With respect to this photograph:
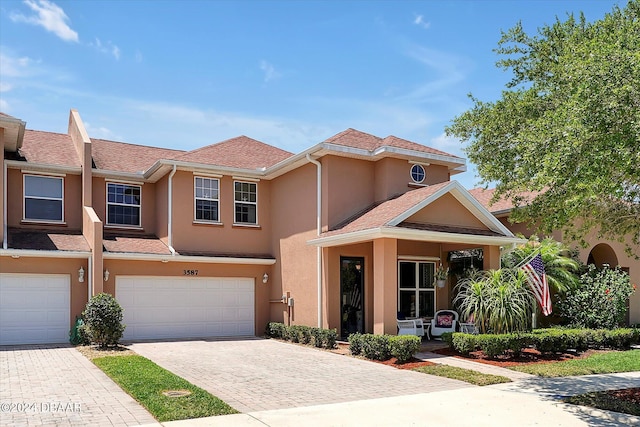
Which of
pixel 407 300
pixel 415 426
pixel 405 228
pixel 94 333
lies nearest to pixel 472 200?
pixel 405 228

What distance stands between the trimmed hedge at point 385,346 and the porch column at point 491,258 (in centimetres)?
409

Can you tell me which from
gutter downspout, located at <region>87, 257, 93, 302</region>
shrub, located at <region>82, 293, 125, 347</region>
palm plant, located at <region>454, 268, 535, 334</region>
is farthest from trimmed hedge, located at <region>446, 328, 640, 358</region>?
gutter downspout, located at <region>87, 257, 93, 302</region>

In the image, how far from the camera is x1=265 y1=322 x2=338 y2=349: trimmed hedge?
52.3 feet

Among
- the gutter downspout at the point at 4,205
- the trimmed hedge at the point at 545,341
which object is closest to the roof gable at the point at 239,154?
the gutter downspout at the point at 4,205

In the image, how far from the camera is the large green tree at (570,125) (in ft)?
26.5

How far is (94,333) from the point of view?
50.9 ft

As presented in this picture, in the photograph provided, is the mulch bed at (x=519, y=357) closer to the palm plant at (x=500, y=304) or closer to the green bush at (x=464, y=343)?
the green bush at (x=464, y=343)

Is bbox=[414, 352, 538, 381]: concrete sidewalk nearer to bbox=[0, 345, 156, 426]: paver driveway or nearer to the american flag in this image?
the american flag

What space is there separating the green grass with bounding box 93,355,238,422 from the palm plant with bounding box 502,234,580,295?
→ 12656 millimetres

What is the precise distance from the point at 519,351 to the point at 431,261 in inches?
198

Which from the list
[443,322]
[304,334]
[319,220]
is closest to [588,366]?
[443,322]

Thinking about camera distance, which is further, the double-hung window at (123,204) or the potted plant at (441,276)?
the double-hung window at (123,204)

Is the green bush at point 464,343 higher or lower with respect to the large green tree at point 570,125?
lower

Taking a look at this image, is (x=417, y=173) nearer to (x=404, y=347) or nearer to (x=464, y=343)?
(x=464, y=343)
